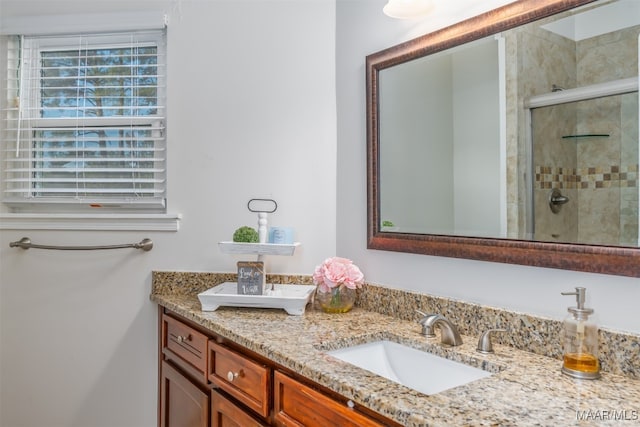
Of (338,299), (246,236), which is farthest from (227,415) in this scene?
(246,236)

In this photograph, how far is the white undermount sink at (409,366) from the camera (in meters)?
1.13

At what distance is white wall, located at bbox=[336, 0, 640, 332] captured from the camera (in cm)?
104

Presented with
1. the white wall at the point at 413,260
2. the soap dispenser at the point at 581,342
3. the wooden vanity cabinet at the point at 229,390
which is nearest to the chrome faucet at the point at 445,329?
the white wall at the point at 413,260

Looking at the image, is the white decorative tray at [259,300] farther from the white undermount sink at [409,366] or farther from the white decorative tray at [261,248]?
the white undermount sink at [409,366]

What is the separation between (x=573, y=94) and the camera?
1102mm

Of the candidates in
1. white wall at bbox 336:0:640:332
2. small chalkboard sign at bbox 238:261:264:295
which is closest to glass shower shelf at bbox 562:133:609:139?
white wall at bbox 336:0:640:332

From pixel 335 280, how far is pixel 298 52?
0.97m

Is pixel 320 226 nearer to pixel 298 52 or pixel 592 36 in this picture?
pixel 298 52

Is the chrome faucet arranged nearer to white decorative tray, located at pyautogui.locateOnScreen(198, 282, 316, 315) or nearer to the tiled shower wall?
the tiled shower wall

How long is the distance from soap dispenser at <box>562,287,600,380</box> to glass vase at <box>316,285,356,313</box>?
0.72 m

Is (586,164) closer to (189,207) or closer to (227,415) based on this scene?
(227,415)

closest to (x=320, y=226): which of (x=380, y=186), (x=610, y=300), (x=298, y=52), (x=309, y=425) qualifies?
(x=380, y=186)

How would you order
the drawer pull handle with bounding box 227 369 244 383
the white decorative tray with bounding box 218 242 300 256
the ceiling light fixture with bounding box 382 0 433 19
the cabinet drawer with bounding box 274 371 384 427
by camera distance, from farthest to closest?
the white decorative tray with bounding box 218 242 300 256 → the ceiling light fixture with bounding box 382 0 433 19 → the drawer pull handle with bounding box 227 369 244 383 → the cabinet drawer with bounding box 274 371 384 427

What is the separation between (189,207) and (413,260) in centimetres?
99
